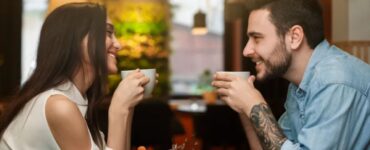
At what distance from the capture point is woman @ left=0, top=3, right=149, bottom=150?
1.27m

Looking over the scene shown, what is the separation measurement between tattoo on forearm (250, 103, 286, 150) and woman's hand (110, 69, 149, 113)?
0.27 metres

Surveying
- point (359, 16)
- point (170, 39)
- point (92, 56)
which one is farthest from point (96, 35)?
point (170, 39)

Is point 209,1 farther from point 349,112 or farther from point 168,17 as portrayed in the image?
point 349,112

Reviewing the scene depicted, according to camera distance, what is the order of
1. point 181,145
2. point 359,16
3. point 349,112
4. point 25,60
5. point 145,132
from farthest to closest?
point 25,60 → point 145,132 → point 359,16 → point 181,145 → point 349,112

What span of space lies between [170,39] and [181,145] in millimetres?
5309

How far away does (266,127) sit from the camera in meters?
1.30

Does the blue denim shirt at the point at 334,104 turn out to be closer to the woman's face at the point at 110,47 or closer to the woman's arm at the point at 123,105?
the woman's arm at the point at 123,105

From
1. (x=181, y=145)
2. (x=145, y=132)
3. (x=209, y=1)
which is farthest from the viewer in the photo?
(x=209, y=1)

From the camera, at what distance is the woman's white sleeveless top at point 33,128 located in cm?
126

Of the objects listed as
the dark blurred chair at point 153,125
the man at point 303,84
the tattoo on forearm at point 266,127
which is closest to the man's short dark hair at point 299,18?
the man at point 303,84

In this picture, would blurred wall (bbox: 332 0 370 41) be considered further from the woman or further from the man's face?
the woman

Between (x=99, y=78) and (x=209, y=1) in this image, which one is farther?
(x=209, y=1)

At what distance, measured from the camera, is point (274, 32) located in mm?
1410

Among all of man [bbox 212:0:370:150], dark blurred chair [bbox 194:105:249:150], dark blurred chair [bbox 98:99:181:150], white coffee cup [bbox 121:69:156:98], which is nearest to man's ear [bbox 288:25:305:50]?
man [bbox 212:0:370:150]
